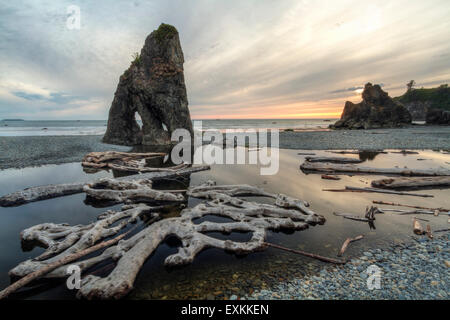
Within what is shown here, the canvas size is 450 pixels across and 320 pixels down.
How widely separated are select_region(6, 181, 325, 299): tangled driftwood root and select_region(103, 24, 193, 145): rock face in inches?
1004

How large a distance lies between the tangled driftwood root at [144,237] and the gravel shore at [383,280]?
1.45 metres

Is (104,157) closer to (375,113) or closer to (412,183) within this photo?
(412,183)

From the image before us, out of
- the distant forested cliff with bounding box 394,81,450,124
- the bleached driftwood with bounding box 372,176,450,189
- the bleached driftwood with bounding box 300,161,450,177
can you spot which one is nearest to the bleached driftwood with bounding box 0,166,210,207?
the bleached driftwood with bounding box 300,161,450,177

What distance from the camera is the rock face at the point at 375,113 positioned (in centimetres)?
7125

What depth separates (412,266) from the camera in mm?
4695

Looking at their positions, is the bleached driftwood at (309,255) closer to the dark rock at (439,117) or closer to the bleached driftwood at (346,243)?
the bleached driftwood at (346,243)

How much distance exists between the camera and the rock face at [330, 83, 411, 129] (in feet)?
234

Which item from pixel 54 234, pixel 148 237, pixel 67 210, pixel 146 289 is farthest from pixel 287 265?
pixel 67 210

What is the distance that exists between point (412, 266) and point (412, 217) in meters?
3.94

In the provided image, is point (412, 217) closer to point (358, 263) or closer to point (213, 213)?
point (358, 263)

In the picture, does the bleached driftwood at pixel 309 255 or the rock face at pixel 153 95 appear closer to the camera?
the bleached driftwood at pixel 309 255

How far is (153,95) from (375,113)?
79459 mm

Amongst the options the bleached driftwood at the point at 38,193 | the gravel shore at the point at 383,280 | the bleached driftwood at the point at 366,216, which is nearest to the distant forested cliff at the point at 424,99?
the bleached driftwood at the point at 366,216

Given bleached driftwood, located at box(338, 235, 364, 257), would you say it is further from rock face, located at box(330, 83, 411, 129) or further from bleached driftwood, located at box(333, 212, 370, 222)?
rock face, located at box(330, 83, 411, 129)
